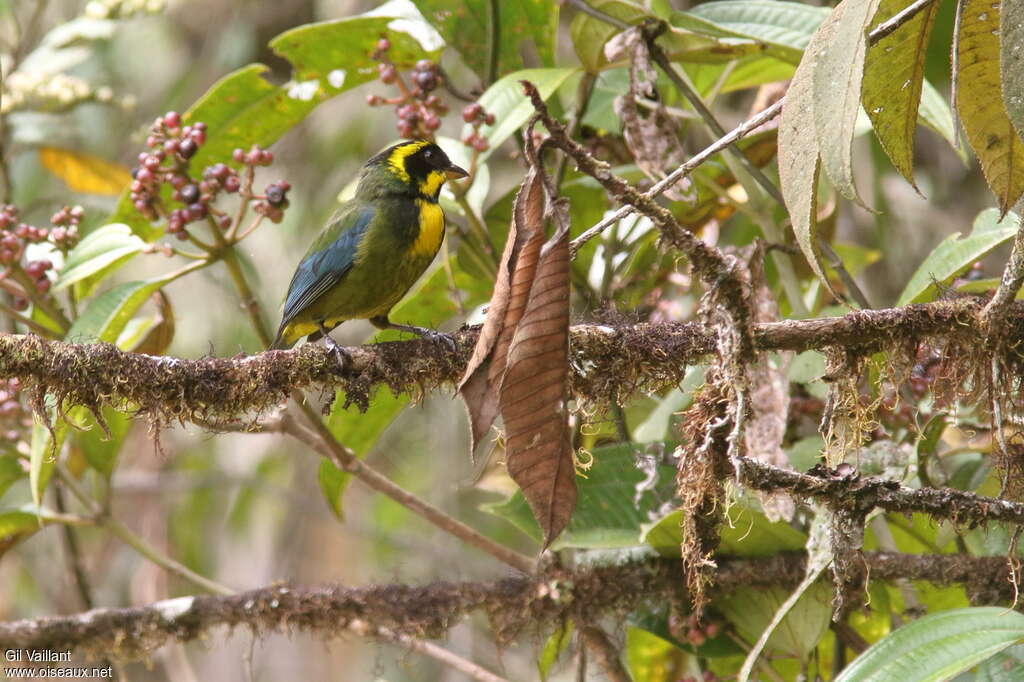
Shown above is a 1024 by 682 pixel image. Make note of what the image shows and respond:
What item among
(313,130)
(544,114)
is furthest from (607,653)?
(313,130)

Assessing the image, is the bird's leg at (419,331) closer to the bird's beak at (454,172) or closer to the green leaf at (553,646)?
the bird's beak at (454,172)

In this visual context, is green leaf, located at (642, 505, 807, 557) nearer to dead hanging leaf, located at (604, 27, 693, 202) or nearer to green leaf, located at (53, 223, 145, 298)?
dead hanging leaf, located at (604, 27, 693, 202)

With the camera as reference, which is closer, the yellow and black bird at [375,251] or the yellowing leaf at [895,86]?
the yellowing leaf at [895,86]

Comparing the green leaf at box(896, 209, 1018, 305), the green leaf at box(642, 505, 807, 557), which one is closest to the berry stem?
the green leaf at box(642, 505, 807, 557)

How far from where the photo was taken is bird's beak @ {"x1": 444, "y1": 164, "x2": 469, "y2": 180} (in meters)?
3.00

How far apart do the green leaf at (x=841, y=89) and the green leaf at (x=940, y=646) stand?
874 millimetres

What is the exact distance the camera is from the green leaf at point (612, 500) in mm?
2631

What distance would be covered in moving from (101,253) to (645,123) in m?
1.46

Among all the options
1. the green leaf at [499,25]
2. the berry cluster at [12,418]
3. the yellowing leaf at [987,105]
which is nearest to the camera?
the yellowing leaf at [987,105]

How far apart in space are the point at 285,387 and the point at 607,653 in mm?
1179

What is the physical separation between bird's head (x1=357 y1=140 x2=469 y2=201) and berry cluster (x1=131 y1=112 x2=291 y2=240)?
2.10 feet

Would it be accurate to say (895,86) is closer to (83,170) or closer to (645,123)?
(645,123)

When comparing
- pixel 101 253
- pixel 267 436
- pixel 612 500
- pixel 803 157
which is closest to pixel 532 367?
pixel 803 157

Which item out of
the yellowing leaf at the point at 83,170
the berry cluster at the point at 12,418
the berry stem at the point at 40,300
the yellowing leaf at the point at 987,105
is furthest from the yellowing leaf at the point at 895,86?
the yellowing leaf at the point at 83,170
